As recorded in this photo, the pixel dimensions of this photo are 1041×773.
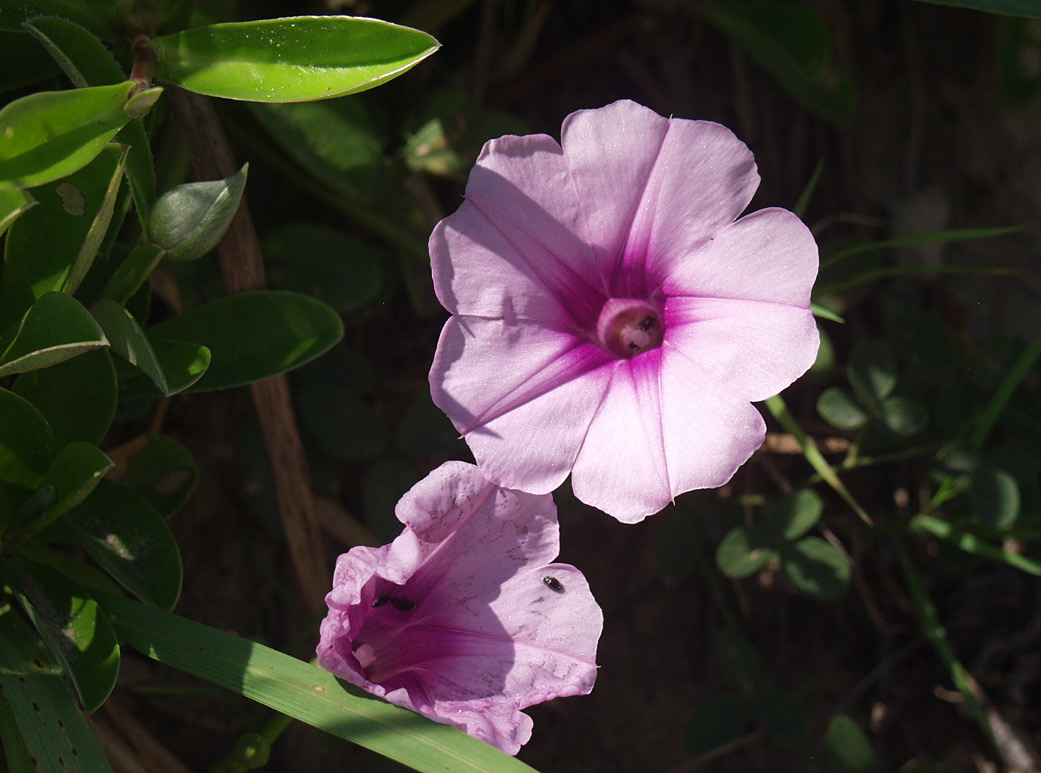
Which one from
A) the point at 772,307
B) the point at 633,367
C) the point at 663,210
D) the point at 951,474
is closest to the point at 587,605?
the point at 633,367

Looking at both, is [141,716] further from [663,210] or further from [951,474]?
[951,474]

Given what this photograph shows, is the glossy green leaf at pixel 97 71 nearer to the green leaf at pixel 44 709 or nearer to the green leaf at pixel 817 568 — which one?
the green leaf at pixel 44 709

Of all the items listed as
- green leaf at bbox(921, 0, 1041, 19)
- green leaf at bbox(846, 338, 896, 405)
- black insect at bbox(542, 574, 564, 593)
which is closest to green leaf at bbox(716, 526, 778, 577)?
green leaf at bbox(846, 338, 896, 405)

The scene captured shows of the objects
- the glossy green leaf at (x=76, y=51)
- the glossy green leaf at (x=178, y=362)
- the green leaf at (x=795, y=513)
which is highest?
the glossy green leaf at (x=76, y=51)

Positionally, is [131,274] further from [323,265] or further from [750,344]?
[750,344]

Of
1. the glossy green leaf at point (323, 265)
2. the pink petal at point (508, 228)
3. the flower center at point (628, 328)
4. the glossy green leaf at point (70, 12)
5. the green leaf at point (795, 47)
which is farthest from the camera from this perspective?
the green leaf at point (795, 47)

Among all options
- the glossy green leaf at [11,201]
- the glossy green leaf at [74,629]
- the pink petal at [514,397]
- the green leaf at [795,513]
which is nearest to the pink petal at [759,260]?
the pink petal at [514,397]
